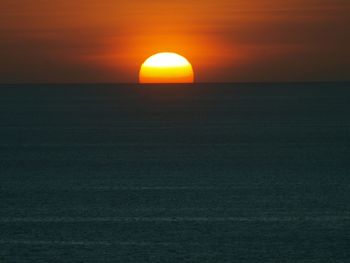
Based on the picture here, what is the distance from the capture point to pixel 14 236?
35.1ft

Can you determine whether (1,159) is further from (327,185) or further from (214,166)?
(327,185)

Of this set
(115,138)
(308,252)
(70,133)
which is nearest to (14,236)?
(308,252)

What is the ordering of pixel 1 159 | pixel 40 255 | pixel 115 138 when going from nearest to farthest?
pixel 40 255 → pixel 1 159 → pixel 115 138

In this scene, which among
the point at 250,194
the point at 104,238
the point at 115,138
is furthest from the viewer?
the point at 115,138

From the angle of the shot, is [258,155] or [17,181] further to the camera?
[258,155]

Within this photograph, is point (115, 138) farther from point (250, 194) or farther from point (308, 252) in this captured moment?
point (308, 252)

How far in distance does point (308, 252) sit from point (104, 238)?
6.96ft

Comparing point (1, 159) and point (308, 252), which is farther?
point (1, 159)

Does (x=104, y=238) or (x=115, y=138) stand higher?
(x=115, y=138)

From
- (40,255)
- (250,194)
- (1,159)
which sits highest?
(1,159)

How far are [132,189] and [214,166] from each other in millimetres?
4074

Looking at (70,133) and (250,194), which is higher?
(70,133)

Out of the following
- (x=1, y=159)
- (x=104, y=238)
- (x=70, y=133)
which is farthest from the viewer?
(x=70, y=133)

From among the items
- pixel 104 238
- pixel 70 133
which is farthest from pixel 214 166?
pixel 70 133
